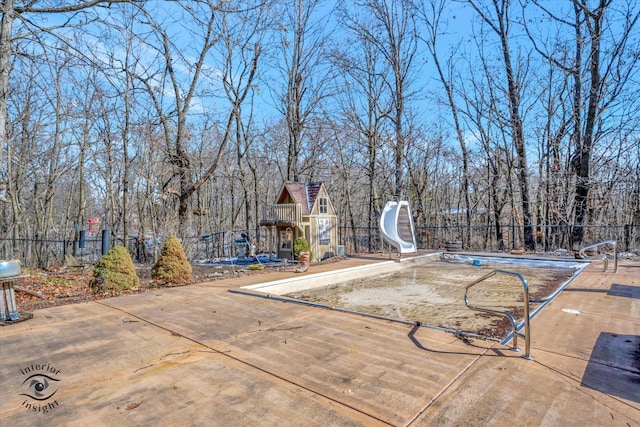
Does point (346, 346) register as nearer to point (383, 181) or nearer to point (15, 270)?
point (15, 270)

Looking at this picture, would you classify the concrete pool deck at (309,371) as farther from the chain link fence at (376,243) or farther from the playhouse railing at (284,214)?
the chain link fence at (376,243)

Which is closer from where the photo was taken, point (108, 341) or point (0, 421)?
point (0, 421)

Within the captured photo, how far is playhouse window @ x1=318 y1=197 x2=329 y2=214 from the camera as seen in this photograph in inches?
527

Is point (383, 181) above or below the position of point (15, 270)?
above

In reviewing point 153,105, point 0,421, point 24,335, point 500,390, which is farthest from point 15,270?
point 153,105

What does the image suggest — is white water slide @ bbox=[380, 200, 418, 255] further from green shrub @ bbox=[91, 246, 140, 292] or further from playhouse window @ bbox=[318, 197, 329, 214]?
green shrub @ bbox=[91, 246, 140, 292]

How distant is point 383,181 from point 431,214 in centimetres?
335

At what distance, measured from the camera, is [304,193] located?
13.3 meters

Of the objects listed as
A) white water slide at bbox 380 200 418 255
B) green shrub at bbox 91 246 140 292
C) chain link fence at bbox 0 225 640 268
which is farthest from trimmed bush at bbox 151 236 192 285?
white water slide at bbox 380 200 418 255

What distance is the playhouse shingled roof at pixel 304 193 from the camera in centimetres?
1292

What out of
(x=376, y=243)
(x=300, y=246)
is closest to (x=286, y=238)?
(x=300, y=246)

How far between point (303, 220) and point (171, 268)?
599 cm

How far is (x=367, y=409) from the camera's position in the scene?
2.41 m

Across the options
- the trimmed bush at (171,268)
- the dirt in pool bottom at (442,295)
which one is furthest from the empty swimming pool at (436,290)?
the trimmed bush at (171,268)
